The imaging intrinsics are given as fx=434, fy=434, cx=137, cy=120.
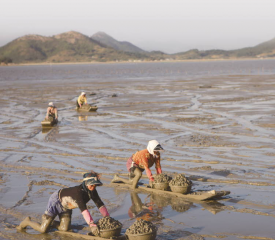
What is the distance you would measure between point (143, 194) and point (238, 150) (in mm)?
5729

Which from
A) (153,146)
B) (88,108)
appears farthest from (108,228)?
(88,108)

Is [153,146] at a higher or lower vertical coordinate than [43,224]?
higher

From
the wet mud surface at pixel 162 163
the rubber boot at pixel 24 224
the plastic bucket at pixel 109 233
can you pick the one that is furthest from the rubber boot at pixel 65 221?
the plastic bucket at pixel 109 233

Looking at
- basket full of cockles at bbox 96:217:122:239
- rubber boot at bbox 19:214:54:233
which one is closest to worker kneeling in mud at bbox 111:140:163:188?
basket full of cockles at bbox 96:217:122:239

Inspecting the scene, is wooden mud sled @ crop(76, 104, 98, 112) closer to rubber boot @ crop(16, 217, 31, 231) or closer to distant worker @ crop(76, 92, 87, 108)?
distant worker @ crop(76, 92, 87, 108)

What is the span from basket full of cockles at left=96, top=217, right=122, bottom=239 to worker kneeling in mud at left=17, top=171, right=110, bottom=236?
10 cm

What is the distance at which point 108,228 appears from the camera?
7625mm

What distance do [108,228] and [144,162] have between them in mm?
2975

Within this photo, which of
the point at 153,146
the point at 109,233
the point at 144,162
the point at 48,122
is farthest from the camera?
the point at 48,122

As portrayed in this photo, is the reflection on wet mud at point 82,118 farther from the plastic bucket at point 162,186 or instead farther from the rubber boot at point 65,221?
the rubber boot at point 65,221

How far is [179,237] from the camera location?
316 inches

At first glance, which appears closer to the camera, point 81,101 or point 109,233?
point 109,233

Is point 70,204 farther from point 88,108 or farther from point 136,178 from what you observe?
point 88,108

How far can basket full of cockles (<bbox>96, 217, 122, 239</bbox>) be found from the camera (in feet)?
24.9
